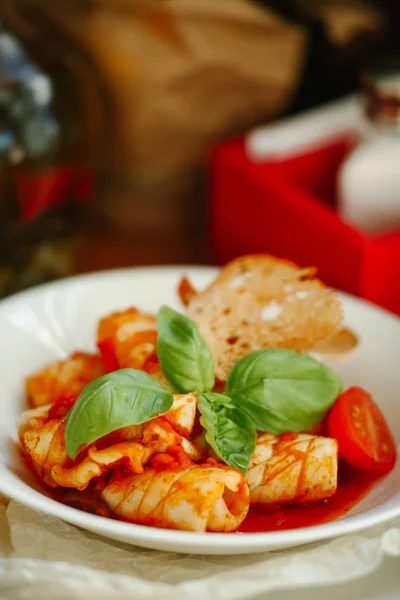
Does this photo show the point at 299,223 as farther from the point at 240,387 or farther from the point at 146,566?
the point at 146,566

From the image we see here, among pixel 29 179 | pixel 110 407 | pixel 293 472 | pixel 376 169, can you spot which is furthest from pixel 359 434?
pixel 29 179

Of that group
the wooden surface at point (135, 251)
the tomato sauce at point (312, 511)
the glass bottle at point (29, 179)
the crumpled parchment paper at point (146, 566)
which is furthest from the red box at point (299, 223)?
the crumpled parchment paper at point (146, 566)

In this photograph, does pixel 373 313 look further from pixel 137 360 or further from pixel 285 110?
pixel 285 110

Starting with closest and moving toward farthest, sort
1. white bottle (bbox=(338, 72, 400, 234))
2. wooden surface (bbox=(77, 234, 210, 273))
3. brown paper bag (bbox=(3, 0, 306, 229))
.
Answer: white bottle (bbox=(338, 72, 400, 234)) → brown paper bag (bbox=(3, 0, 306, 229)) → wooden surface (bbox=(77, 234, 210, 273))

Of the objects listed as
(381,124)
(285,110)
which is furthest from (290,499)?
(285,110)

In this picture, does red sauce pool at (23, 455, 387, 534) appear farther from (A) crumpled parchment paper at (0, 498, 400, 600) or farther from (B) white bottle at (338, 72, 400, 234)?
(B) white bottle at (338, 72, 400, 234)

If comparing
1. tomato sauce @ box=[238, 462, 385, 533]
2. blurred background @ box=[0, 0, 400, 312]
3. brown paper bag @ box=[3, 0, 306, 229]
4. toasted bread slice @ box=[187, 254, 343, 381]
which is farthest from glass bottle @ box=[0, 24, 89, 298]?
tomato sauce @ box=[238, 462, 385, 533]
